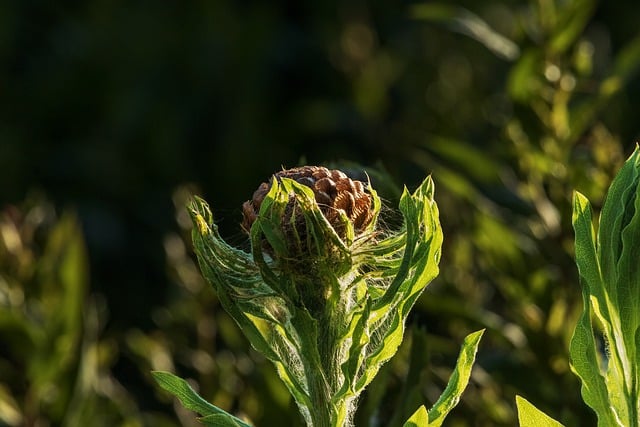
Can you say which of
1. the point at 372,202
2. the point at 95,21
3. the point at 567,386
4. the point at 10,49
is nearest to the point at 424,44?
the point at 95,21

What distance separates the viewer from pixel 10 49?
12.9 ft

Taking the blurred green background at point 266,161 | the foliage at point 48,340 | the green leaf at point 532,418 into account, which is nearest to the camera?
the green leaf at point 532,418

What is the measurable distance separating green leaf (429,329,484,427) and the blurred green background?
32 centimetres

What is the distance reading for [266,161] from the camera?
10.4ft

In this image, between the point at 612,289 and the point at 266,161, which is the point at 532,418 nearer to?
the point at 612,289

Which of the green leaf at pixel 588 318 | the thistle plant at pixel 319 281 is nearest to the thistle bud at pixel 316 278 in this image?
the thistle plant at pixel 319 281

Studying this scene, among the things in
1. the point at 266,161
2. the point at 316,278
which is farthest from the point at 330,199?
the point at 266,161

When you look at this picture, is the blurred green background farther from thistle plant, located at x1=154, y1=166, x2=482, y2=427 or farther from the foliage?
thistle plant, located at x1=154, y1=166, x2=482, y2=427

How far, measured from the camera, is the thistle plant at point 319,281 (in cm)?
83

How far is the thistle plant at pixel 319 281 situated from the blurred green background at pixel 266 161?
0.69 feet

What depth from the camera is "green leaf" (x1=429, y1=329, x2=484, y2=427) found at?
0.82m

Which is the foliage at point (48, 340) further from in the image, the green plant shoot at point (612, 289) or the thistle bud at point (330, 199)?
the green plant shoot at point (612, 289)

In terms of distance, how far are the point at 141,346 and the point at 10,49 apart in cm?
235

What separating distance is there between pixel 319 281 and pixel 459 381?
132mm
